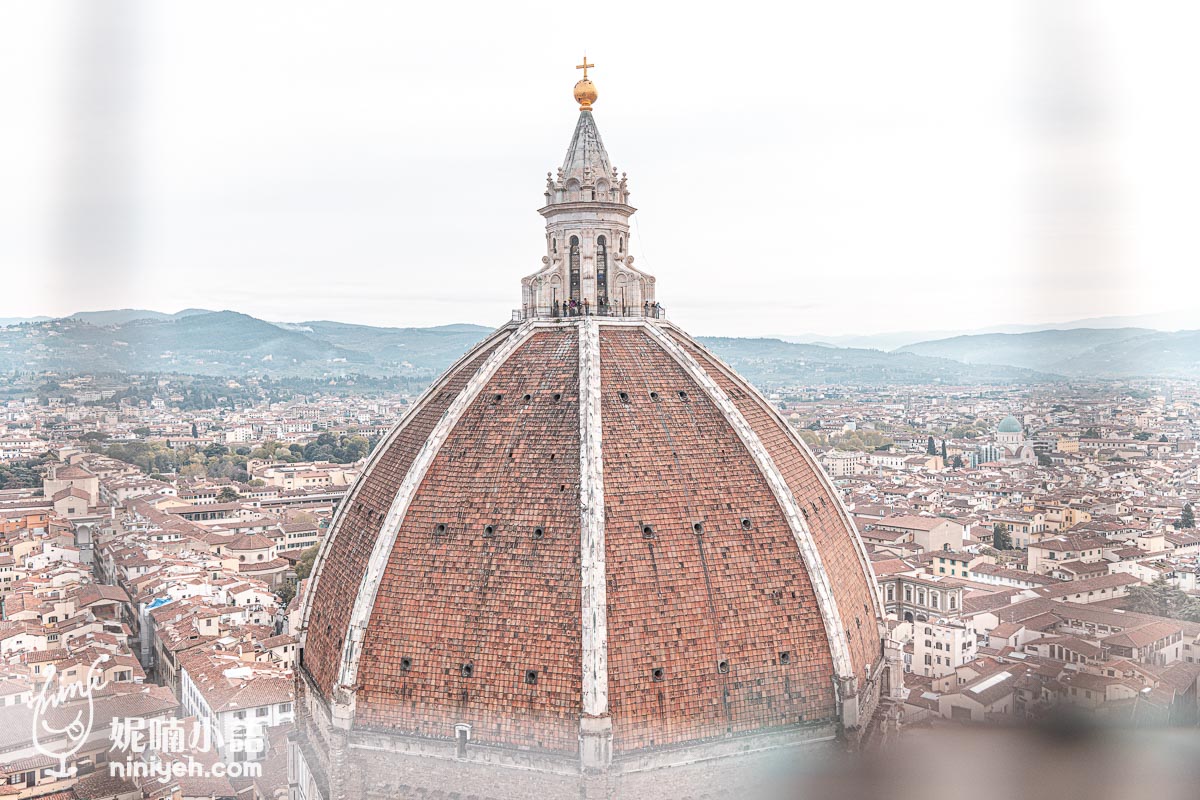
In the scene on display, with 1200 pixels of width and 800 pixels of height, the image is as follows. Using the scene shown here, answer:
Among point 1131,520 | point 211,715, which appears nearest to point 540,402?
point 211,715

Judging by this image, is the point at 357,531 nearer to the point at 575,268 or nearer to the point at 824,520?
the point at 575,268

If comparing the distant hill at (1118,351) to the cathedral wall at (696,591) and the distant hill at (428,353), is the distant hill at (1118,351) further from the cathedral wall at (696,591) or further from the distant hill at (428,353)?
the cathedral wall at (696,591)

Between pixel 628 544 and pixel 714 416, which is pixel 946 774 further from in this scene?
pixel 714 416

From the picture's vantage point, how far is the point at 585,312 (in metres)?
13.4

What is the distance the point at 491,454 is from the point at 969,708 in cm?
919

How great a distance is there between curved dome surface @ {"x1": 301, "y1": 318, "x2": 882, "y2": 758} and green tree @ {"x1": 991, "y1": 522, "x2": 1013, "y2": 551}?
3566 cm

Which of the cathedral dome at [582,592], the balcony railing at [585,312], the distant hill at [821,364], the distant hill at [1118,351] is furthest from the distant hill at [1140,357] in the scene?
the distant hill at [821,364]

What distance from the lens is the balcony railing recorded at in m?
13.5

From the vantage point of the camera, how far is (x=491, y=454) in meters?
11.6

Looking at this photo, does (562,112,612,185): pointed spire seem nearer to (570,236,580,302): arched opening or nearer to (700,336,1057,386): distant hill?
(570,236,580,302): arched opening

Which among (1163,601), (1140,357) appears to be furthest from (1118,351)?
(1163,601)

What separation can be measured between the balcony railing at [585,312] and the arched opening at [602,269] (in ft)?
0.60

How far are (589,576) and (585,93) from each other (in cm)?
723

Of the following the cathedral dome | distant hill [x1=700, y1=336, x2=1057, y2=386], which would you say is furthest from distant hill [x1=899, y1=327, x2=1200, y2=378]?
distant hill [x1=700, y1=336, x2=1057, y2=386]
